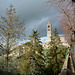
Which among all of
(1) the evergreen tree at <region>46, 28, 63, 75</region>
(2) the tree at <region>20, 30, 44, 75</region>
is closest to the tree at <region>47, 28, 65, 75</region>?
(1) the evergreen tree at <region>46, 28, 63, 75</region>

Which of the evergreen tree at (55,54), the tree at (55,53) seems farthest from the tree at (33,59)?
the tree at (55,53)

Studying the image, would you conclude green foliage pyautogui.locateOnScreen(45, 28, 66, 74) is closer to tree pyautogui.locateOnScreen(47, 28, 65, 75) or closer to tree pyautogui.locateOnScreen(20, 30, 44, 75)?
tree pyautogui.locateOnScreen(47, 28, 65, 75)

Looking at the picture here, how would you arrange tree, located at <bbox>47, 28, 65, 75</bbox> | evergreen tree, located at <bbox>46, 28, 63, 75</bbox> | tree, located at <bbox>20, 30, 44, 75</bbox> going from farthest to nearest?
tree, located at <bbox>47, 28, 65, 75</bbox> < evergreen tree, located at <bbox>46, 28, 63, 75</bbox> < tree, located at <bbox>20, 30, 44, 75</bbox>

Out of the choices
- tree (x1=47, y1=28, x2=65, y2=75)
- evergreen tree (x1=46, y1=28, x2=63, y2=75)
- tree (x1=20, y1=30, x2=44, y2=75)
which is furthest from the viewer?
tree (x1=47, y1=28, x2=65, y2=75)

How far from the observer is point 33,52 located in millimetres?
9148

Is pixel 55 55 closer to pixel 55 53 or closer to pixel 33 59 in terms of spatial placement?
pixel 55 53

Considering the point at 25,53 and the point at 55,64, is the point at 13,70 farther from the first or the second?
the point at 55,64

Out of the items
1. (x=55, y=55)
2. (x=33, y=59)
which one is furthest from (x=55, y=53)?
(x=33, y=59)

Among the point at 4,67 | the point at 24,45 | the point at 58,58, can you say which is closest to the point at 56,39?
the point at 58,58

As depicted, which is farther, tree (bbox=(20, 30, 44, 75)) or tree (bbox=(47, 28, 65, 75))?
tree (bbox=(47, 28, 65, 75))

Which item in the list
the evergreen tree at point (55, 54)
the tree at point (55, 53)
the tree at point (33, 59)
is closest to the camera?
the tree at point (33, 59)

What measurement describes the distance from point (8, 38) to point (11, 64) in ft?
7.62

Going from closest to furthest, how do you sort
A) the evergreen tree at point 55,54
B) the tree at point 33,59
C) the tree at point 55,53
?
Result: the tree at point 33,59 < the evergreen tree at point 55,54 < the tree at point 55,53

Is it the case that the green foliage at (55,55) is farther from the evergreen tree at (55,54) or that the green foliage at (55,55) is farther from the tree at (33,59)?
the tree at (33,59)
